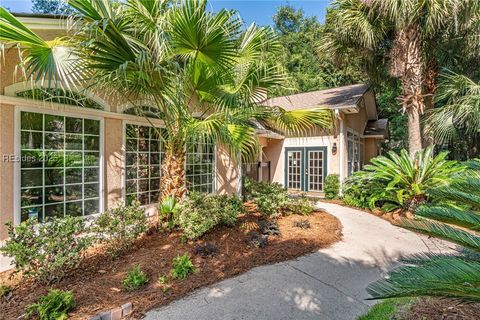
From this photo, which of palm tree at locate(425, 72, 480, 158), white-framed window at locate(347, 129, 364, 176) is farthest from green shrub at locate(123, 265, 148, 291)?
white-framed window at locate(347, 129, 364, 176)

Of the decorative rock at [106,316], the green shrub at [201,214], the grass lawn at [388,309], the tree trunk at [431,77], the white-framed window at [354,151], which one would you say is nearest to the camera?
the decorative rock at [106,316]

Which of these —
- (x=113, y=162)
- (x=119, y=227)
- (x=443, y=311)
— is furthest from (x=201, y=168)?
(x=443, y=311)

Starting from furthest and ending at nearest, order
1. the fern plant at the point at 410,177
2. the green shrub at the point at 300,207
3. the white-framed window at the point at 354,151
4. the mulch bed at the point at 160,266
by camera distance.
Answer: the white-framed window at the point at 354,151 < the green shrub at the point at 300,207 < the fern plant at the point at 410,177 < the mulch bed at the point at 160,266

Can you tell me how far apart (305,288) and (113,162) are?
5.09 m

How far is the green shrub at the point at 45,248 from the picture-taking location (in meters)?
3.57

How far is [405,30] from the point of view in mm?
8797

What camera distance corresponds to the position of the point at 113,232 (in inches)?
181

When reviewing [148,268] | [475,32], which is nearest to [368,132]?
[475,32]

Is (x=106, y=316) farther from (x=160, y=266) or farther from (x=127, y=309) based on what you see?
(x=160, y=266)

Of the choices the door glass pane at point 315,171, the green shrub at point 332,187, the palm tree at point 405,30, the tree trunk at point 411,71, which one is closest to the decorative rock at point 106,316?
the tree trunk at point 411,71

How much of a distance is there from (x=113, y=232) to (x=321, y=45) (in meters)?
10.6

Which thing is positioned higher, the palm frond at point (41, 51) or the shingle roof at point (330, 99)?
the shingle roof at point (330, 99)

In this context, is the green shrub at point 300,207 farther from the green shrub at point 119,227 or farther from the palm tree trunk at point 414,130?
the green shrub at point 119,227

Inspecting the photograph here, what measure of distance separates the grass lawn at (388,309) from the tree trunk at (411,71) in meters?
6.92
